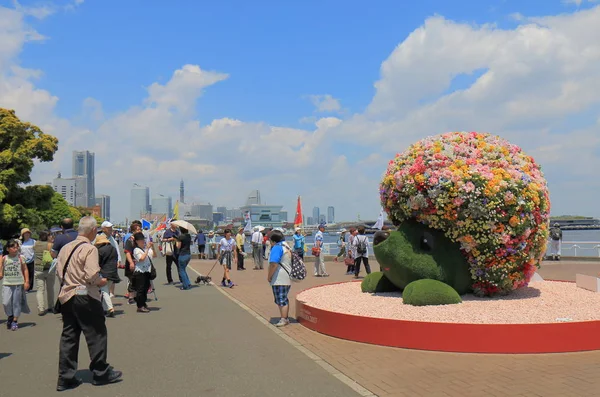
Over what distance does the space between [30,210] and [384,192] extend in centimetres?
2922

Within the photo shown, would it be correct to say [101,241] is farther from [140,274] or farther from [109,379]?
[109,379]

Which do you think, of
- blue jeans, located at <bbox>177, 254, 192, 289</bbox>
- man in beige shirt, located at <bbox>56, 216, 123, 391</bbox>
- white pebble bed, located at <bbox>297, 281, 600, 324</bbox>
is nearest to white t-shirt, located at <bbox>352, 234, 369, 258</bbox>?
blue jeans, located at <bbox>177, 254, 192, 289</bbox>

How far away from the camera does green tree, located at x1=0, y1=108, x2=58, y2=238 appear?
30.6 m

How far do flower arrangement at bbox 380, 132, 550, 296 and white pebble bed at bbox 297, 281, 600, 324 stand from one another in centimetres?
52

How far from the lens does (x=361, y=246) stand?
1555cm

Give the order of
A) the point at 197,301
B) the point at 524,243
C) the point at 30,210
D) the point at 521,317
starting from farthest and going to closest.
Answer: the point at 30,210
the point at 197,301
the point at 524,243
the point at 521,317

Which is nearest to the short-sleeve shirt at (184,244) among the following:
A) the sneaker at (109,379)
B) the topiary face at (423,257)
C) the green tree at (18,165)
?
the topiary face at (423,257)

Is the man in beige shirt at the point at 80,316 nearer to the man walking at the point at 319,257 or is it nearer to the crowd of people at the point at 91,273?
the crowd of people at the point at 91,273

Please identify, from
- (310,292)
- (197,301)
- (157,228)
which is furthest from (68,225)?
(157,228)

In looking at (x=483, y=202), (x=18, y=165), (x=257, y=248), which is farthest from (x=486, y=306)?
(x=18, y=165)

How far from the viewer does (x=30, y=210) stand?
32.3 metres

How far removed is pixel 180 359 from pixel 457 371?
3.35 metres

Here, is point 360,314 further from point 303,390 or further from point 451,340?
point 303,390

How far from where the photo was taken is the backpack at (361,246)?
15.4 metres
